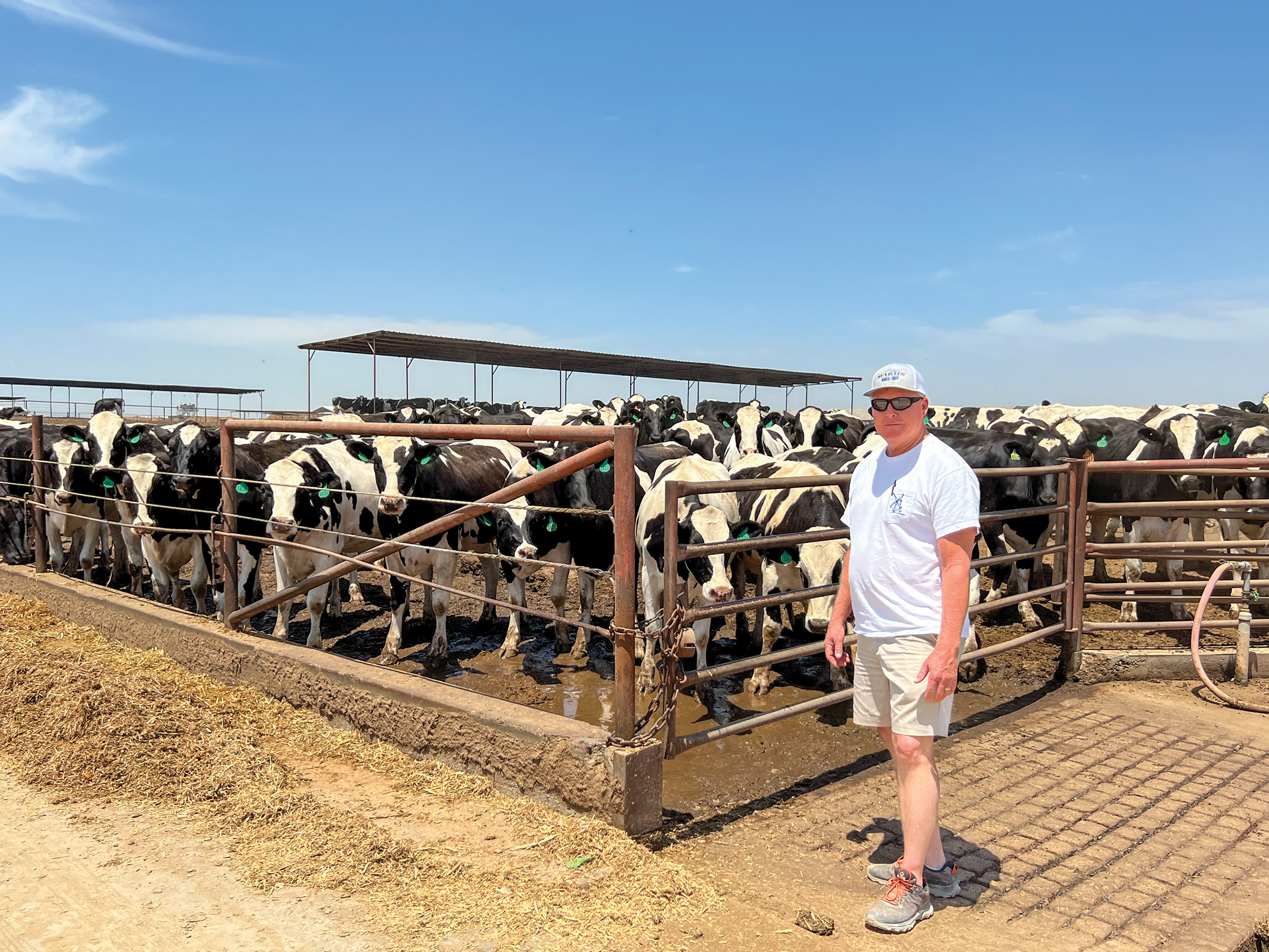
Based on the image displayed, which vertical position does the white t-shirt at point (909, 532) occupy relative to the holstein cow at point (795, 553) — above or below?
above

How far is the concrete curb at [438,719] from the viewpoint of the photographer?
3604 mm

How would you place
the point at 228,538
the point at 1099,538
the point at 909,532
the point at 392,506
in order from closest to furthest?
the point at 909,532 → the point at 228,538 → the point at 392,506 → the point at 1099,538

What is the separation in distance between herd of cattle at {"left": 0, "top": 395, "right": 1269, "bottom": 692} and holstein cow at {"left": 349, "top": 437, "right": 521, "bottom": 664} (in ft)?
0.07

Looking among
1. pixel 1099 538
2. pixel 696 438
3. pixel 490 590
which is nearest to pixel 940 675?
pixel 490 590

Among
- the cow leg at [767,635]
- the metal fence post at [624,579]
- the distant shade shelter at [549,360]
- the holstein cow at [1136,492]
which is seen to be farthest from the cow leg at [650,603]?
the distant shade shelter at [549,360]

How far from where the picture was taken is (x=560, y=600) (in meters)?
7.96

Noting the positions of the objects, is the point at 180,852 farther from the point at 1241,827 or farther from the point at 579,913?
the point at 1241,827

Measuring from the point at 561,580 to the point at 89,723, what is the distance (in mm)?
3946

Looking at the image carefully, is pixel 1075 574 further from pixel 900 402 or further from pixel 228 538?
pixel 228 538

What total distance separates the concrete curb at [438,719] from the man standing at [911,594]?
3.51 feet

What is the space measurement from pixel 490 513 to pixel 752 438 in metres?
7.19

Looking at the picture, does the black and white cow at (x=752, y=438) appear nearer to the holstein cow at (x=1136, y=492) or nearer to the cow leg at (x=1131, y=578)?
the holstein cow at (x=1136, y=492)

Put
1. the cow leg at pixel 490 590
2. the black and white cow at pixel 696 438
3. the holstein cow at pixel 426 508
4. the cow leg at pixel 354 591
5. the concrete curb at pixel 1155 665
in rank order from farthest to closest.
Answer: the black and white cow at pixel 696 438
the cow leg at pixel 354 591
the cow leg at pixel 490 590
the holstein cow at pixel 426 508
the concrete curb at pixel 1155 665

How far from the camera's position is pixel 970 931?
293 centimetres
